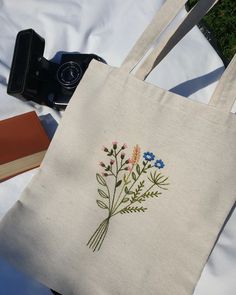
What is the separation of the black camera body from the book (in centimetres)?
4

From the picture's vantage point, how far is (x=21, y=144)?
24.5 inches

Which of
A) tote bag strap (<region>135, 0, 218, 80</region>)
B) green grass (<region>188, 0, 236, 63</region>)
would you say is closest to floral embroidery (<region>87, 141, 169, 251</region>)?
tote bag strap (<region>135, 0, 218, 80</region>)

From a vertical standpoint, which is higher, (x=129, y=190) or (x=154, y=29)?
(x=154, y=29)

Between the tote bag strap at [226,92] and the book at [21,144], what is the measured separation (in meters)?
0.27

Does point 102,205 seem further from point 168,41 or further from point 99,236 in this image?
point 168,41

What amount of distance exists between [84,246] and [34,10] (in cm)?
45

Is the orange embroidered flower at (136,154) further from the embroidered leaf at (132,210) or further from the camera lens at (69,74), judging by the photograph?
the camera lens at (69,74)

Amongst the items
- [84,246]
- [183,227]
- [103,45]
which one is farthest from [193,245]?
[103,45]

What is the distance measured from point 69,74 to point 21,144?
13 cm

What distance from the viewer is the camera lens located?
0.63m

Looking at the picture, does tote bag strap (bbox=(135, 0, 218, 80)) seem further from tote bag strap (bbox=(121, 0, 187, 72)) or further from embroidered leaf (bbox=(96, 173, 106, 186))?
embroidered leaf (bbox=(96, 173, 106, 186))

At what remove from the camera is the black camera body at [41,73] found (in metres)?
0.61

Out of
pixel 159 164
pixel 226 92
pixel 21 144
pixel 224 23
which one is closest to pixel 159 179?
pixel 159 164

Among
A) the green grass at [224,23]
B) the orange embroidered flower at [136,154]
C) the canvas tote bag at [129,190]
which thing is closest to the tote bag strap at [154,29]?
the canvas tote bag at [129,190]
